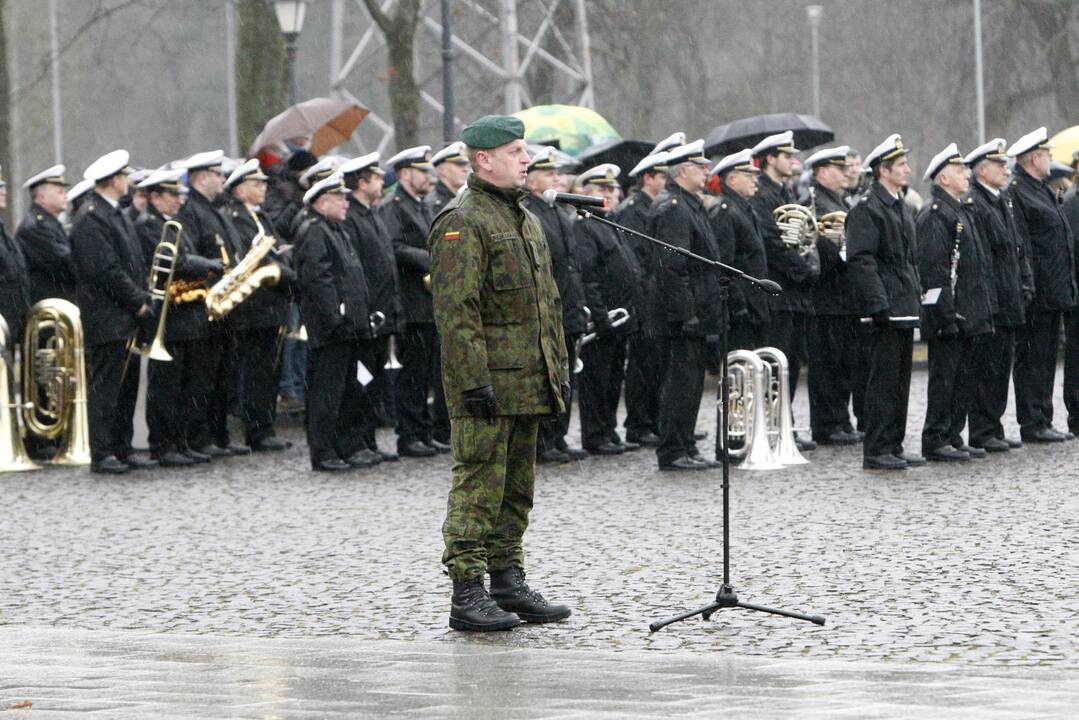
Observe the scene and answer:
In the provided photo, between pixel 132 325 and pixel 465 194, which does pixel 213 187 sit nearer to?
pixel 132 325

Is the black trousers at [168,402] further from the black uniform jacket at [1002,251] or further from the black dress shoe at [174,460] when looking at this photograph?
the black uniform jacket at [1002,251]

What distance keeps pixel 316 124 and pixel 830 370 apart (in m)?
7.68

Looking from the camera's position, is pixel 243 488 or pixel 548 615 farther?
pixel 243 488

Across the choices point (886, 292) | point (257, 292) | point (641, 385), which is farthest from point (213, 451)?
point (886, 292)

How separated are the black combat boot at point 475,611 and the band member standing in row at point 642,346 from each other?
25.3 feet

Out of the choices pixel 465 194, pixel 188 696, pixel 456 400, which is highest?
pixel 465 194

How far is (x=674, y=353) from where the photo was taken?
48.9 feet

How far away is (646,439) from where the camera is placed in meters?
16.9

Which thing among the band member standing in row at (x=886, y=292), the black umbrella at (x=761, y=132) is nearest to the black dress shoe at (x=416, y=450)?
the band member standing in row at (x=886, y=292)

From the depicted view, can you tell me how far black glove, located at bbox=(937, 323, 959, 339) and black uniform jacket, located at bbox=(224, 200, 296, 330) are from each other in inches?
195

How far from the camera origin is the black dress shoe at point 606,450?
16.3 metres

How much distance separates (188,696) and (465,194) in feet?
8.40

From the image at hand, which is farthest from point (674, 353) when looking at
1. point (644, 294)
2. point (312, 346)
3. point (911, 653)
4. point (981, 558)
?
point (911, 653)

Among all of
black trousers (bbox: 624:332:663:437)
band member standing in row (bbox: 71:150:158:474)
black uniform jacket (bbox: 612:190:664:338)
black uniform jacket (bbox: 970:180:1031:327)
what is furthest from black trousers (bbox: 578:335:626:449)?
band member standing in row (bbox: 71:150:158:474)
